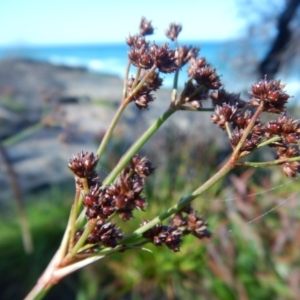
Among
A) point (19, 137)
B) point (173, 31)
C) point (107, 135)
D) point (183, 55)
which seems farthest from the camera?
point (19, 137)

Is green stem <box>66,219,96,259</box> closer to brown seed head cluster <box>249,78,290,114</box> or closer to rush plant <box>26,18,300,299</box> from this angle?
rush plant <box>26,18,300,299</box>

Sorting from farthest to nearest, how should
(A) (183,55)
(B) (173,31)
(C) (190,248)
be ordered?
(C) (190,248) < (B) (173,31) < (A) (183,55)

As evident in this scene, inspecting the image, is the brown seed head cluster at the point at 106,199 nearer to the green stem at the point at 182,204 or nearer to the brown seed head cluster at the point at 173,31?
the green stem at the point at 182,204

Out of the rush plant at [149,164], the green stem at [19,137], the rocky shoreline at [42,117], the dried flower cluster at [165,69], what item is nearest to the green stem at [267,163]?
the rush plant at [149,164]

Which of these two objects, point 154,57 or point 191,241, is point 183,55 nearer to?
point 154,57

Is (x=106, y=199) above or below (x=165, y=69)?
below

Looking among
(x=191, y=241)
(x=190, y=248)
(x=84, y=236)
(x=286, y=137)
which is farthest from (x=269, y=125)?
(x=191, y=241)

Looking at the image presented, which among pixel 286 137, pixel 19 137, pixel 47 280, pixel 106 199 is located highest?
pixel 286 137

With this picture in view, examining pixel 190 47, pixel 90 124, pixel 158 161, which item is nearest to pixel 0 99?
pixel 90 124
